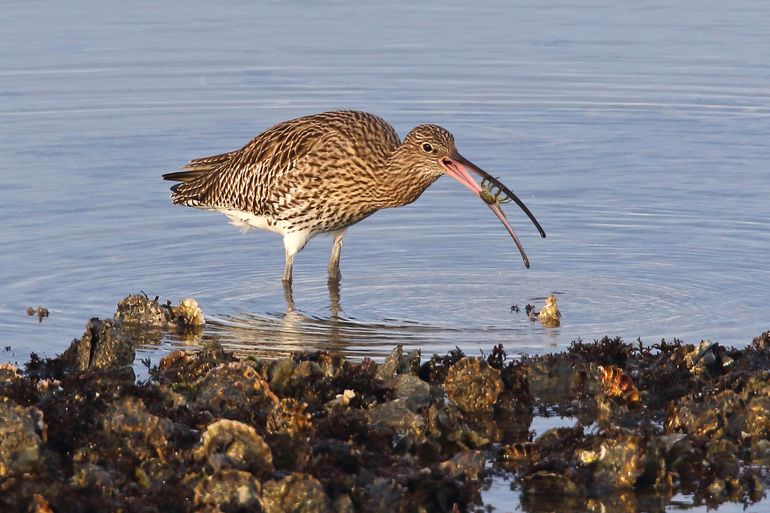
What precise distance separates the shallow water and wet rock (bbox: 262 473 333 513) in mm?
3596

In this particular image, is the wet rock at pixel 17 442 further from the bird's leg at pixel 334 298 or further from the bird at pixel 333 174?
the bird at pixel 333 174

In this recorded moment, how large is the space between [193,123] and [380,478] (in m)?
11.0

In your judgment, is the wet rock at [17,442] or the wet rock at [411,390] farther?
the wet rock at [411,390]

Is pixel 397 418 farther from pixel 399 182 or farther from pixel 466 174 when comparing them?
pixel 399 182

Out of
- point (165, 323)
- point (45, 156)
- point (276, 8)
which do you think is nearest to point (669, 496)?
point (165, 323)

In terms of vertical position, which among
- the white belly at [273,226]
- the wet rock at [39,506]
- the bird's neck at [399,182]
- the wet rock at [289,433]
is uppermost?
the bird's neck at [399,182]

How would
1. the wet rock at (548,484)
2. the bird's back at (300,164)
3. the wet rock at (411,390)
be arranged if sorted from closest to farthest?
the wet rock at (548,484)
the wet rock at (411,390)
the bird's back at (300,164)

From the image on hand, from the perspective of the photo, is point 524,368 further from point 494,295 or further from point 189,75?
point 189,75

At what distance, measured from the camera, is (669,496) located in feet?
24.3

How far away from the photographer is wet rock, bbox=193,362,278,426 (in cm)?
814

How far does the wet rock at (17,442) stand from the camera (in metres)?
7.26

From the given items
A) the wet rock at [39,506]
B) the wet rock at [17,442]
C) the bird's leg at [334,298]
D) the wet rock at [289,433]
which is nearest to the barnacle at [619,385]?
the wet rock at [289,433]

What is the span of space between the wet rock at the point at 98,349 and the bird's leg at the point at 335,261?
137 inches

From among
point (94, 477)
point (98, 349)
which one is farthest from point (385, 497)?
point (98, 349)
